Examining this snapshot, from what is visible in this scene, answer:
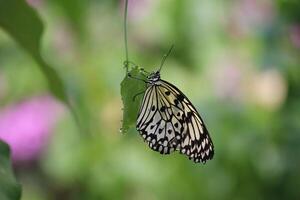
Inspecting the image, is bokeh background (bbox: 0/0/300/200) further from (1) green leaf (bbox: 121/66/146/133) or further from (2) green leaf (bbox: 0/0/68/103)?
(1) green leaf (bbox: 121/66/146/133)

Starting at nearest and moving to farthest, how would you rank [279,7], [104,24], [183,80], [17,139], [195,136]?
[195,136] < [279,7] < [183,80] < [104,24] < [17,139]

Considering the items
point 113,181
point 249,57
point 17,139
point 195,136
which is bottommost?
point 195,136

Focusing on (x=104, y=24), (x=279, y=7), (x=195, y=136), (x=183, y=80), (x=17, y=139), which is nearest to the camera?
(x=195, y=136)

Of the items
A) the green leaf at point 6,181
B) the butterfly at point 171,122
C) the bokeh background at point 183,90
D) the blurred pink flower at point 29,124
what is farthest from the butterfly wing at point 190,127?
the blurred pink flower at point 29,124

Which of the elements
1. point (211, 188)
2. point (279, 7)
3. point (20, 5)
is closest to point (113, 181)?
point (211, 188)

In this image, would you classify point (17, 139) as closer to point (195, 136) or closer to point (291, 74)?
point (291, 74)

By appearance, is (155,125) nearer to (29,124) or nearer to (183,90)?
(183,90)

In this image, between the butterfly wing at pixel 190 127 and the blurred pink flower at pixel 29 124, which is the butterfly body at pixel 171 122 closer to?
the butterfly wing at pixel 190 127
